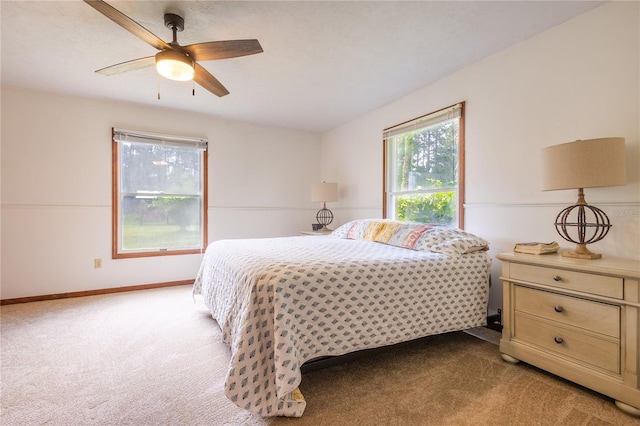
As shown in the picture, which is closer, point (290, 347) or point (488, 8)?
point (290, 347)

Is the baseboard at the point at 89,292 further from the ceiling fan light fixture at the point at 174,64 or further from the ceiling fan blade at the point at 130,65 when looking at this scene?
the ceiling fan light fixture at the point at 174,64

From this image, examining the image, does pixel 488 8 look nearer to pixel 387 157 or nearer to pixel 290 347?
pixel 387 157

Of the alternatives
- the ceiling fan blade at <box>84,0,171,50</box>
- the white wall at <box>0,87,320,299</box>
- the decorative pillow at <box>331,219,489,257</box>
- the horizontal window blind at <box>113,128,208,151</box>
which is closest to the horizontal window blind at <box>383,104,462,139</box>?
the decorative pillow at <box>331,219,489,257</box>

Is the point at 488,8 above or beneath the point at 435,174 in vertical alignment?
above

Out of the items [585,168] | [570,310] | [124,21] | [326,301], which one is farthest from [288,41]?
[570,310]

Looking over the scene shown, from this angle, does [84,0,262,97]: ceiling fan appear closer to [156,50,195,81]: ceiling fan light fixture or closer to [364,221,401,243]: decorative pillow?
[156,50,195,81]: ceiling fan light fixture

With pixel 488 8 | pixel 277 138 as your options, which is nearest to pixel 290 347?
pixel 488 8

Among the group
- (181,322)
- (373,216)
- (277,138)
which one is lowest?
(181,322)

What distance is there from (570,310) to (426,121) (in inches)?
84.0

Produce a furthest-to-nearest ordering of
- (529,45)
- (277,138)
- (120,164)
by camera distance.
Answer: (277,138) < (120,164) < (529,45)

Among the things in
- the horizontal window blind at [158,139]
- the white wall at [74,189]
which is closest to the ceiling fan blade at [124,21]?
the horizontal window blind at [158,139]

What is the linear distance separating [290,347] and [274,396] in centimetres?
24

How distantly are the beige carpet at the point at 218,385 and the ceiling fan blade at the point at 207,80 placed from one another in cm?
205

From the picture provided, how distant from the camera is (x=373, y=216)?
385cm
